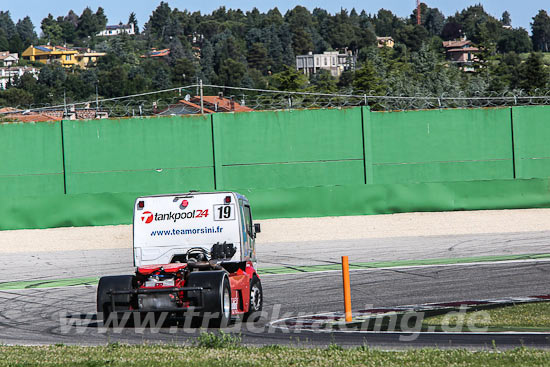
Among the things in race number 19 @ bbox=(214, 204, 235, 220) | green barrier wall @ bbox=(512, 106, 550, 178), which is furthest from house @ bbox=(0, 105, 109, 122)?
green barrier wall @ bbox=(512, 106, 550, 178)

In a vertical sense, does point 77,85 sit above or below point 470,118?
above

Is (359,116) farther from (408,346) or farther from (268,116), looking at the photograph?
(408,346)

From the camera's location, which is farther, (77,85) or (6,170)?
(77,85)

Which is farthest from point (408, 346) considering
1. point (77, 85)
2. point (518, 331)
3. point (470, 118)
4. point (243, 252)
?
point (77, 85)

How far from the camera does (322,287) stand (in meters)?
17.7

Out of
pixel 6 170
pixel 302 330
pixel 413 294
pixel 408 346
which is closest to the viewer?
pixel 408 346

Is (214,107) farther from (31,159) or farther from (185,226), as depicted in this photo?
(185,226)

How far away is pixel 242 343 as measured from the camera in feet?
37.6

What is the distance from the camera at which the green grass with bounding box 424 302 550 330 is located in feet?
40.1

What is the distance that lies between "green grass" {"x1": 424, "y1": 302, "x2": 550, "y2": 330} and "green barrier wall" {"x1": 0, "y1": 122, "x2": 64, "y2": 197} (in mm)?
22786

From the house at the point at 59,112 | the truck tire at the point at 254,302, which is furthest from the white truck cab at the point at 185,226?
the house at the point at 59,112

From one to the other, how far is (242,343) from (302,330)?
1.26 m

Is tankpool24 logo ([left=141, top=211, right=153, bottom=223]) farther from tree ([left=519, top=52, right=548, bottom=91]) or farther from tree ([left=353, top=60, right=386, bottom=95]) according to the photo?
tree ([left=519, top=52, right=548, bottom=91])

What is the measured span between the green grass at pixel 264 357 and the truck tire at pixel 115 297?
2.34 metres
